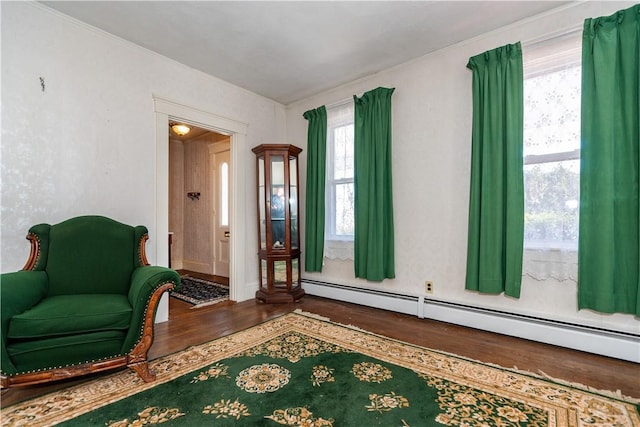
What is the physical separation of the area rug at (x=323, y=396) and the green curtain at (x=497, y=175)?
864mm

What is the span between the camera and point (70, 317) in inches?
66.4

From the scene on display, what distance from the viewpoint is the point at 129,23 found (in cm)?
250

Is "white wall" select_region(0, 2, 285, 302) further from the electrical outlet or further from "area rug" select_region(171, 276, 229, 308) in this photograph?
the electrical outlet

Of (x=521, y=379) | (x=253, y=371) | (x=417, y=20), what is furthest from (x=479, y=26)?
(x=253, y=371)

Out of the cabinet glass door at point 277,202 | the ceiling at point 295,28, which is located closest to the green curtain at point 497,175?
the ceiling at point 295,28

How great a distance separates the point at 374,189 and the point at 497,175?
3.90ft

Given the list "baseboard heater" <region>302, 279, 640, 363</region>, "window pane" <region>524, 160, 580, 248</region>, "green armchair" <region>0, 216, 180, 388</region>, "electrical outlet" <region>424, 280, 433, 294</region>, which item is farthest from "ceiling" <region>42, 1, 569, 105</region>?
"baseboard heater" <region>302, 279, 640, 363</region>

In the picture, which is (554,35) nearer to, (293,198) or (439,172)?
(439,172)

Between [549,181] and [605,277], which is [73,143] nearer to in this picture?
[549,181]

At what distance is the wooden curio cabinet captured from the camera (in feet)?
12.0

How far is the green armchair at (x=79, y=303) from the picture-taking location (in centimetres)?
161

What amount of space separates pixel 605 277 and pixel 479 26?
225 cm

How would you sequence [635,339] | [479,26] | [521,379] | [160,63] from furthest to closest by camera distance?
[160,63] → [479,26] → [635,339] → [521,379]

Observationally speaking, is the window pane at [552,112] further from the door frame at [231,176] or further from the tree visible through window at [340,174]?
the door frame at [231,176]
